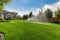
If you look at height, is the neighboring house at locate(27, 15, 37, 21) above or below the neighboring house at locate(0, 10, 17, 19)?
below

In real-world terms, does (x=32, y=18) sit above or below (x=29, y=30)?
above

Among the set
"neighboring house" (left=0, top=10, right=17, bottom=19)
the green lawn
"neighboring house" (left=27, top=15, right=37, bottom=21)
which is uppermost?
"neighboring house" (left=0, top=10, right=17, bottom=19)

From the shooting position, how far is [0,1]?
1930 millimetres

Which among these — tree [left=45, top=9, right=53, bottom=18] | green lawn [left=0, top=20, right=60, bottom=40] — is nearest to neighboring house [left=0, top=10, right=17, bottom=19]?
green lawn [left=0, top=20, right=60, bottom=40]

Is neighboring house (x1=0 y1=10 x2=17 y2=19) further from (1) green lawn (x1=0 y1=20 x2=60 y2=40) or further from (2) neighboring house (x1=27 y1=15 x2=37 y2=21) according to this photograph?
(2) neighboring house (x1=27 y1=15 x2=37 y2=21)

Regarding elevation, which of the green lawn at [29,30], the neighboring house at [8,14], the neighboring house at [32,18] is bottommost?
the green lawn at [29,30]

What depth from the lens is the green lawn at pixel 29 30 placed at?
1809 mm

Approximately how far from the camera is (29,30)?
6.05 ft

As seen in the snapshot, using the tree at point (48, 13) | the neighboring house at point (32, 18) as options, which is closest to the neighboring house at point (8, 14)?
the neighboring house at point (32, 18)

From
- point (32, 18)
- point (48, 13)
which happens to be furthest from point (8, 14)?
point (48, 13)

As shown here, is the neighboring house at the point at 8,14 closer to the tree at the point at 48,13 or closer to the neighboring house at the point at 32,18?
the neighboring house at the point at 32,18

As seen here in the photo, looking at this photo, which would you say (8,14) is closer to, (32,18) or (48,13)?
(32,18)

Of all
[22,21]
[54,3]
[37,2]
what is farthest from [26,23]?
[54,3]

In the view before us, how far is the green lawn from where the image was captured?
181 cm
